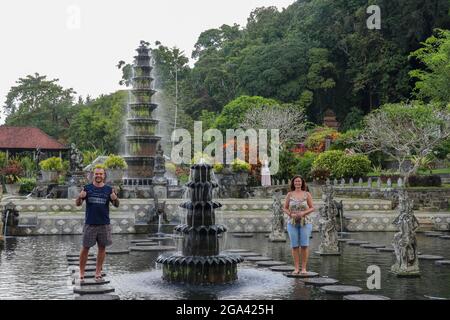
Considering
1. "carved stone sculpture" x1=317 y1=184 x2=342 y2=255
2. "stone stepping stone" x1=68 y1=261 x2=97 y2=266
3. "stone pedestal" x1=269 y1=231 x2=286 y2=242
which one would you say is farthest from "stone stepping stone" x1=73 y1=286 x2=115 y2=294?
"stone pedestal" x1=269 y1=231 x2=286 y2=242

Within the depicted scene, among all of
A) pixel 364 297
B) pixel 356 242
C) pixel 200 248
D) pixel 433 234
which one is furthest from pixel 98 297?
pixel 433 234

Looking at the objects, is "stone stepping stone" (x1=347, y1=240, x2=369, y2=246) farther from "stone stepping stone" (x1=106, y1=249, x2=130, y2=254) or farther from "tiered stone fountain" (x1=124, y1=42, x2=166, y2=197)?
"tiered stone fountain" (x1=124, y1=42, x2=166, y2=197)

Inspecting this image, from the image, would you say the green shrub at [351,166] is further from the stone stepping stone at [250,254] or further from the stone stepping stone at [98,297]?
the stone stepping stone at [98,297]

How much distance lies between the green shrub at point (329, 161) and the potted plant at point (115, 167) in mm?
12868

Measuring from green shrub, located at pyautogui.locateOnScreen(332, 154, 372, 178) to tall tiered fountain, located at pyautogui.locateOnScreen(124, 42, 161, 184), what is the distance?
12153mm

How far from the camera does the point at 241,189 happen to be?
120ft

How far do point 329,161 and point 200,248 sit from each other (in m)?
31.8

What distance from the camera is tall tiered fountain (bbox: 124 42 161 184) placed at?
128 feet

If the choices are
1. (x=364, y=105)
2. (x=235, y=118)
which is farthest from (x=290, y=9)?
(x=235, y=118)

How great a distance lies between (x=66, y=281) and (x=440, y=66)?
47.3 meters

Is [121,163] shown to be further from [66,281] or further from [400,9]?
[400,9]

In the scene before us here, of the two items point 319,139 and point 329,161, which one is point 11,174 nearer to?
point 329,161

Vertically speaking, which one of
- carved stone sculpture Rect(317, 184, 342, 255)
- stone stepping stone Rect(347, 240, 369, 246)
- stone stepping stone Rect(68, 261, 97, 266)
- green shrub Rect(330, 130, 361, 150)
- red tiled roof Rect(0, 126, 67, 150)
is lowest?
stone stepping stone Rect(68, 261, 97, 266)

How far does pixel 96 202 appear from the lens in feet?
37.9
